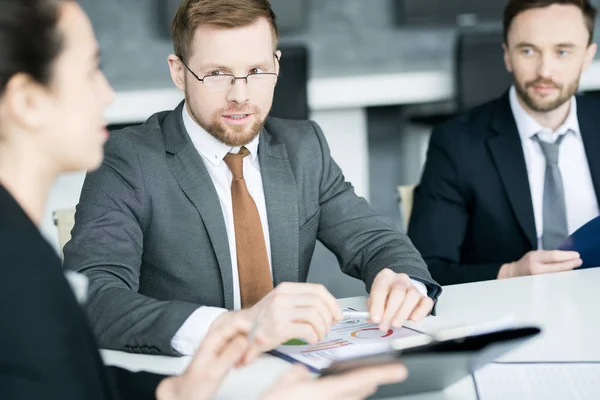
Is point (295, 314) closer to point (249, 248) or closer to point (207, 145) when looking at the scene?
point (249, 248)

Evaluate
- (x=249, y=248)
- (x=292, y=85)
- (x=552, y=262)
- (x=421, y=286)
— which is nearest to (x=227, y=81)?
(x=249, y=248)

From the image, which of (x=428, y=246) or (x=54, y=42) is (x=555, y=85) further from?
(x=54, y=42)

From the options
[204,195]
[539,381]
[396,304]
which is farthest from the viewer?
[204,195]

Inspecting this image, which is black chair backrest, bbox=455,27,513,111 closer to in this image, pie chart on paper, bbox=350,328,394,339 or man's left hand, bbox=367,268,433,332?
man's left hand, bbox=367,268,433,332

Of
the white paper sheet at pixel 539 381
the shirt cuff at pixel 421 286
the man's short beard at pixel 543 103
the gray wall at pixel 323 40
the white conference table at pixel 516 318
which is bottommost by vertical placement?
the white paper sheet at pixel 539 381

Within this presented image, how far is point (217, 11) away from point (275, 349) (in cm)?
80

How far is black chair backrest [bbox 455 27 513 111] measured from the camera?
10.8 feet

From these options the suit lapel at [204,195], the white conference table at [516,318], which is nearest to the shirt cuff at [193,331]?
the white conference table at [516,318]

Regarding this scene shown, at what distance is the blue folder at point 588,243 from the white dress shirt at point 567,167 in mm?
475

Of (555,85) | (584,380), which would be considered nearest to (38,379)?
(584,380)

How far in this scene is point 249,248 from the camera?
1751 mm

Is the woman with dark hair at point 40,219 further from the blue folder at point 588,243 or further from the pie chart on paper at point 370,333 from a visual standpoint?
the blue folder at point 588,243

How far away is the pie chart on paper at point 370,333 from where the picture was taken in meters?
1.29

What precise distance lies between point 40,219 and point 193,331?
426 mm
